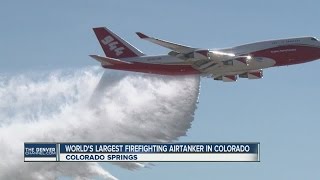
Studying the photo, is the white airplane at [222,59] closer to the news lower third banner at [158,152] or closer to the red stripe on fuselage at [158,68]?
the red stripe on fuselage at [158,68]

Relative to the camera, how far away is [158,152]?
198 feet

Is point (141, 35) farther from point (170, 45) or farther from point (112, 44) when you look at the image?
point (112, 44)

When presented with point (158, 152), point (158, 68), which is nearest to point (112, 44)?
point (158, 68)

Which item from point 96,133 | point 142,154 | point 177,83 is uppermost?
point 177,83

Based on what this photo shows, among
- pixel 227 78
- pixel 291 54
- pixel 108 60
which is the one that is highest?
pixel 108 60

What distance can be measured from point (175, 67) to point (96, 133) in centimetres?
1214

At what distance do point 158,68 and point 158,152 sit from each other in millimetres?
25100

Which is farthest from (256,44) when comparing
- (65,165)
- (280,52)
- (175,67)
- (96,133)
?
(65,165)

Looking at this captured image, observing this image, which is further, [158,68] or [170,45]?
[158,68]

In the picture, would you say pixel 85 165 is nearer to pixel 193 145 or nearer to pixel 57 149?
pixel 57 149

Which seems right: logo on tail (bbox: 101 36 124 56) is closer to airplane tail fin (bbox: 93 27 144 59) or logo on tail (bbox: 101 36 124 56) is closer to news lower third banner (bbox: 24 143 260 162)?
airplane tail fin (bbox: 93 27 144 59)

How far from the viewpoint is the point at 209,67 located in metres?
82.6

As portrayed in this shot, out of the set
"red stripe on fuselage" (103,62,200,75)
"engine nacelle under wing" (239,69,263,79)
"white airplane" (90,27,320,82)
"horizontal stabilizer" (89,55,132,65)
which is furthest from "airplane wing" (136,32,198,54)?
"engine nacelle under wing" (239,69,263,79)

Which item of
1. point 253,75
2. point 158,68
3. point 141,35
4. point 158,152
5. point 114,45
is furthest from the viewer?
point 114,45
